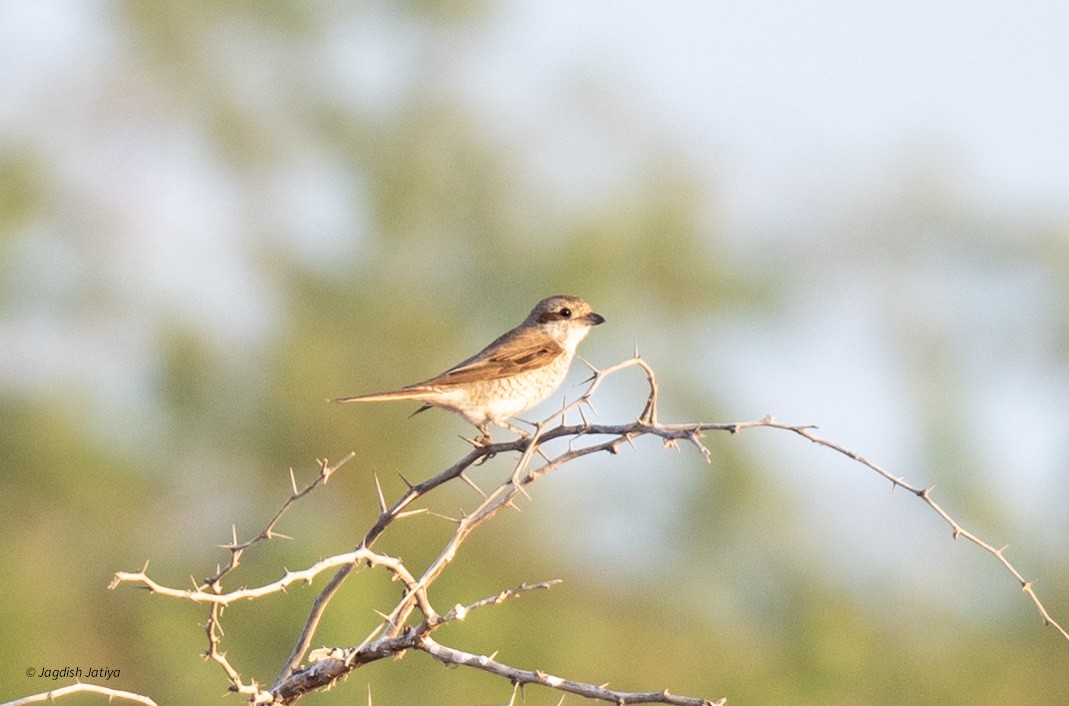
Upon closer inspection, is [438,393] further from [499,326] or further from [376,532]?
[499,326]

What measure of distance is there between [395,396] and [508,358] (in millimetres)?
1194

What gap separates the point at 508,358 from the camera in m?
6.61

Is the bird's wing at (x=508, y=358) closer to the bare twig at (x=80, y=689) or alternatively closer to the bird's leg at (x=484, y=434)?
the bird's leg at (x=484, y=434)

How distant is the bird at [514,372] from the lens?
6.20 m

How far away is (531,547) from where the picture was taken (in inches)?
837

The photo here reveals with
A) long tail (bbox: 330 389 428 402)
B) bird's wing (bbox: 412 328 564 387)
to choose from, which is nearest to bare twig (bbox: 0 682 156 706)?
long tail (bbox: 330 389 428 402)

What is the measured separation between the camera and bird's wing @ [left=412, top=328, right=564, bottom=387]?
248 inches

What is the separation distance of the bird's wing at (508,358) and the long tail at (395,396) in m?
0.15

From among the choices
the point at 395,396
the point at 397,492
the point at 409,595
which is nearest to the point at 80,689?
the point at 409,595

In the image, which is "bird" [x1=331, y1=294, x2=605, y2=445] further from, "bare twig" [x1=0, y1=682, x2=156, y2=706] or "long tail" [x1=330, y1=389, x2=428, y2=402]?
"bare twig" [x1=0, y1=682, x2=156, y2=706]

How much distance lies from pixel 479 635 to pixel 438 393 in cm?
443

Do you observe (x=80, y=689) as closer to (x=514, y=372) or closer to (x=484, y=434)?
(x=484, y=434)

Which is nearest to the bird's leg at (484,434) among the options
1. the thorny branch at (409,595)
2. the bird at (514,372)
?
the bird at (514,372)

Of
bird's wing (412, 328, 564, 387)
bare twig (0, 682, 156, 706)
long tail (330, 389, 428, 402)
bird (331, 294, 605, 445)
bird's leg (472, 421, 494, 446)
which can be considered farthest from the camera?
bird's wing (412, 328, 564, 387)
